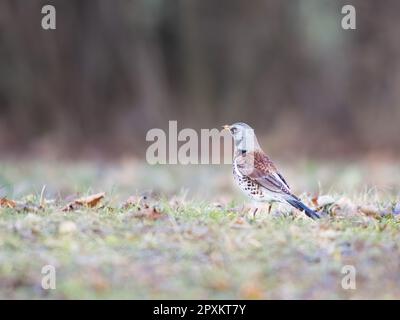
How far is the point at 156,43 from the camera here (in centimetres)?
2031

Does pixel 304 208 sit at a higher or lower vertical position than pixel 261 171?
lower

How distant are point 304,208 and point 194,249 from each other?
1.35m

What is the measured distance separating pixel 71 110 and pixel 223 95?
3994mm

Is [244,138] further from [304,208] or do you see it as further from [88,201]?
[88,201]

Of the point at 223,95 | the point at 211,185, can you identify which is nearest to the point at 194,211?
the point at 211,185

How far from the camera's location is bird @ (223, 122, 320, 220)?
6.75 m

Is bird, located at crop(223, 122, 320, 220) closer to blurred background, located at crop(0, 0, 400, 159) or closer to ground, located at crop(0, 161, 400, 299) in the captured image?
ground, located at crop(0, 161, 400, 299)

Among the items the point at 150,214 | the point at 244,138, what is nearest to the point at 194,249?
the point at 150,214

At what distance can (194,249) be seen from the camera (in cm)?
560

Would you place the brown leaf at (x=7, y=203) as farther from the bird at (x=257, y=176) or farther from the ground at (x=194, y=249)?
the bird at (x=257, y=176)

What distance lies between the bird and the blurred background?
10.3 meters

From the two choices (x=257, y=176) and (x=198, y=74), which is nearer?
(x=257, y=176)
